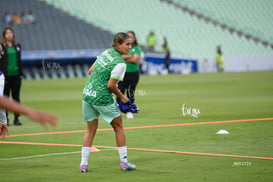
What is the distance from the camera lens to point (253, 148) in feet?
42.0

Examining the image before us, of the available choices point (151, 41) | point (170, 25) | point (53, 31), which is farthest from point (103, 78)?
point (170, 25)

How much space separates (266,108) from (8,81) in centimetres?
753

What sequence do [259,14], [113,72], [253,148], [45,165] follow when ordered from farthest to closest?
1. [259,14]
2. [253,148]
3. [45,165]
4. [113,72]

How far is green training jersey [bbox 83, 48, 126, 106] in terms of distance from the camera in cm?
1065

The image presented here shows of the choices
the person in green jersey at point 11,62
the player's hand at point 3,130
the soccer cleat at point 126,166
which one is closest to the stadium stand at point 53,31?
the person in green jersey at point 11,62

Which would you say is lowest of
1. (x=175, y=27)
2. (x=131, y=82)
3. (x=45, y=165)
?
(x=45, y=165)

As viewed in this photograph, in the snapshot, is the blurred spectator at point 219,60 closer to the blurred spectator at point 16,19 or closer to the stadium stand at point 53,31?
the stadium stand at point 53,31

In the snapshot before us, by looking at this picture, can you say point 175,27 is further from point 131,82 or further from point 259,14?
point 131,82

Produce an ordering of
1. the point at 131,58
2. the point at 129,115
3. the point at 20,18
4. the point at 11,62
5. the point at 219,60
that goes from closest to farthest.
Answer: the point at 11,62 → the point at 131,58 → the point at 129,115 → the point at 20,18 → the point at 219,60

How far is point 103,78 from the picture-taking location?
10703mm

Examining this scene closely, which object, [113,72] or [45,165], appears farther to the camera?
[45,165]

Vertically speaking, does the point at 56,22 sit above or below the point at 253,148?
above

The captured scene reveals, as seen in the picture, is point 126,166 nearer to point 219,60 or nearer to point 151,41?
point 151,41

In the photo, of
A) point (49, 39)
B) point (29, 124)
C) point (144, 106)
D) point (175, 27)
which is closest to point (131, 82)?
point (29, 124)
